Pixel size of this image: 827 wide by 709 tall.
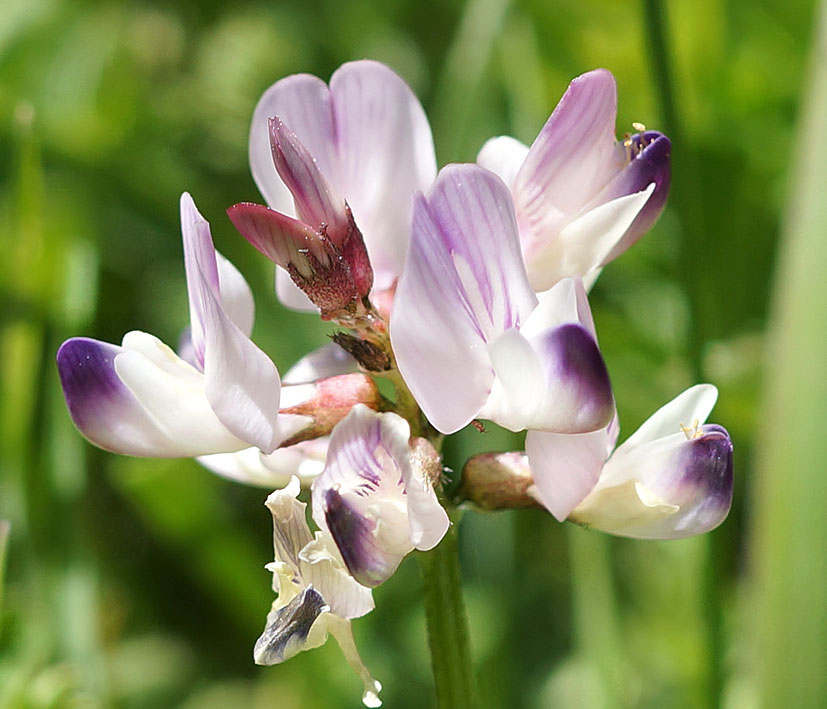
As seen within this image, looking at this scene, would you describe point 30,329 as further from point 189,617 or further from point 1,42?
point 1,42

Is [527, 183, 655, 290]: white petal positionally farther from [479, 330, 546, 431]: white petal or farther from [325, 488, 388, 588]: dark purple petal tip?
[325, 488, 388, 588]: dark purple petal tip

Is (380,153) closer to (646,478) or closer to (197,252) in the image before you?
(197,252)

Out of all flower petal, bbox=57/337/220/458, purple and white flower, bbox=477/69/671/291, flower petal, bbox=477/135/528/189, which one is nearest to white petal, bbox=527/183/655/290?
purple and white flower, bbox=477/69/671/291

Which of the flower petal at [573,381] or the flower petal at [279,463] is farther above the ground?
the flower petal at [573,381]

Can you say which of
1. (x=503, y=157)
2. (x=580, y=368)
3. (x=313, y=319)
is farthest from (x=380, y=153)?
(x=313, y=319)

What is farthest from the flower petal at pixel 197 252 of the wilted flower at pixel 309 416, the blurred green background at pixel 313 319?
the blurred green background at pixel 313 319

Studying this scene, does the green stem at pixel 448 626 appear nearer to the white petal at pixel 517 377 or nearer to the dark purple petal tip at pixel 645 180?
the white petal at pixel 517 377
